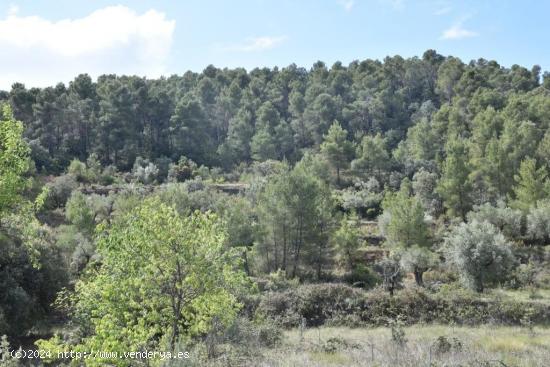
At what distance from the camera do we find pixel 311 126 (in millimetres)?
78250

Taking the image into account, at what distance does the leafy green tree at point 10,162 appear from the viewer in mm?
11047

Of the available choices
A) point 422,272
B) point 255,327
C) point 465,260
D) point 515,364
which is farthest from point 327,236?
point 515,364

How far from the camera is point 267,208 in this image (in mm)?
34188

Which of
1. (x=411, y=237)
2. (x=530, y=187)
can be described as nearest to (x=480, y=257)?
(x=411, y=237)

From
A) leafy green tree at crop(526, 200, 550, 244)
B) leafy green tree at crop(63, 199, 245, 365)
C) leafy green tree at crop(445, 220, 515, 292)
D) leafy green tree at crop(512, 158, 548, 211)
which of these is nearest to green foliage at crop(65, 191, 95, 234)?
leafy green tree at crop(445, 220, 515, 292)

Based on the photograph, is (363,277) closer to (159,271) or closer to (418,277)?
(418,277)

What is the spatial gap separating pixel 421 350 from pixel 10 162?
11259 mm

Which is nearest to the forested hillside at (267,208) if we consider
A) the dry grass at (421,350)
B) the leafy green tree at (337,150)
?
the leafy green tree at (337,150)

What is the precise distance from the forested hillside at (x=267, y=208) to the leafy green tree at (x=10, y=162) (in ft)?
0.17

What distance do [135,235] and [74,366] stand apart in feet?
13.6

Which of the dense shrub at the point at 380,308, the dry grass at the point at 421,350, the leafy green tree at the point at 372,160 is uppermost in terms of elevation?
the leafy green tree at the point at 372,160

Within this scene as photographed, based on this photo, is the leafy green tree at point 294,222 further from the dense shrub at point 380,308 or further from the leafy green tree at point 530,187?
the leafy green tree at point 530,187

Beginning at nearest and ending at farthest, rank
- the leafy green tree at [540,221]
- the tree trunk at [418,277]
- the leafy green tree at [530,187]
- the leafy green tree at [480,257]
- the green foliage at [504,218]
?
the leafy green tree at [480,257] < the tree trunk at [418,277] < the leafy green tree at [540,221] < the green foliage at [504,218] < the leafy green tree at [530,187]

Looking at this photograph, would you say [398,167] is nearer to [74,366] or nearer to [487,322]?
[487,322]
